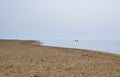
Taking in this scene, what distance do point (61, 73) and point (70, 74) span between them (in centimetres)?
51

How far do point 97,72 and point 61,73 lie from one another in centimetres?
180

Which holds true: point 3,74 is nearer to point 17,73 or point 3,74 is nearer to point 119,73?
point 17,73

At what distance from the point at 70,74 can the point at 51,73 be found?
0.95 meters

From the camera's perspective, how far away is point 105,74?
10.1 meters

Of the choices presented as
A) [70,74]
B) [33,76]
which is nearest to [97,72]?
[70,74]

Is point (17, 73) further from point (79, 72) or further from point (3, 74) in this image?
point (79, 72)

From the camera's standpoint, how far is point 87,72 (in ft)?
34.8

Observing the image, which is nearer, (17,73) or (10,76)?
(10,76)

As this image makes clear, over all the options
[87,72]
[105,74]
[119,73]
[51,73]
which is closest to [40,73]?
[51,73]

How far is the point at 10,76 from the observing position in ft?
31.8

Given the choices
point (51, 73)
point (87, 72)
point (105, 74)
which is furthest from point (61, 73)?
point (105, 74)

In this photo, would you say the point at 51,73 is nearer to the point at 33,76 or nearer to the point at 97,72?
the point at 33,76

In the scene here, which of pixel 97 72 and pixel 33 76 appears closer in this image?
pixel 33 76

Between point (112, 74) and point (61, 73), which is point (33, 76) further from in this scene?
point (112, 74)
